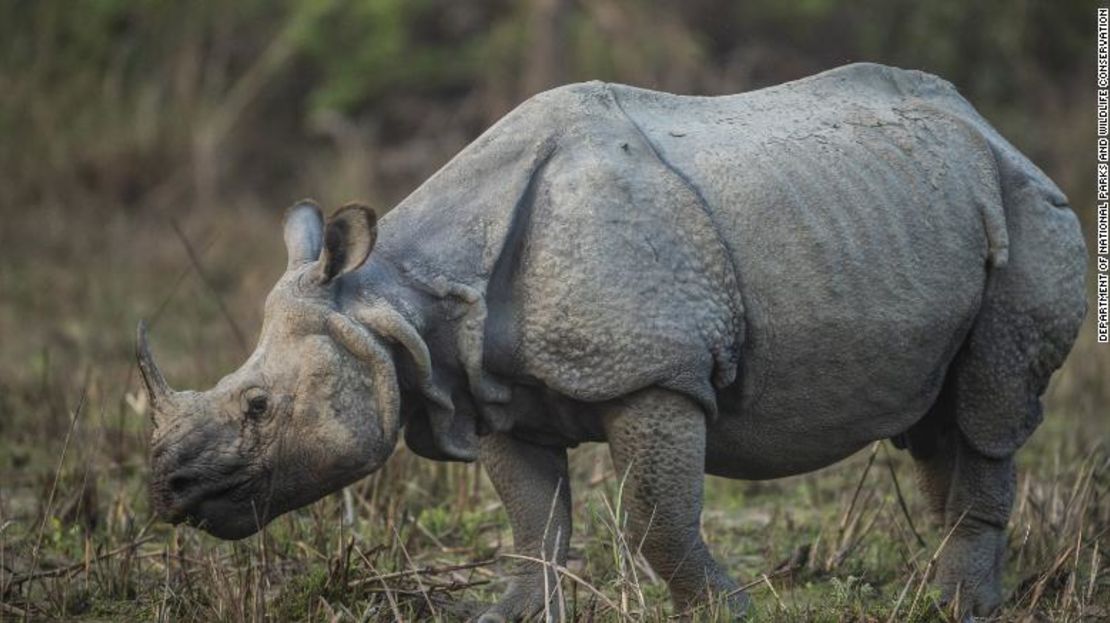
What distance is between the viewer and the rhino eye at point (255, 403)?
427 centimetres

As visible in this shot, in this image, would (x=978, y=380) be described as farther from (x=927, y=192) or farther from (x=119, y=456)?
(x=119, y=456)

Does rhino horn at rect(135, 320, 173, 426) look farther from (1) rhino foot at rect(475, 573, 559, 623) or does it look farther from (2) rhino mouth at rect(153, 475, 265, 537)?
(1) rhino foot at rect(475, 573, 559, 623)

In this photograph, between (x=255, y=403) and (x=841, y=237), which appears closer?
(x=255, y=403)

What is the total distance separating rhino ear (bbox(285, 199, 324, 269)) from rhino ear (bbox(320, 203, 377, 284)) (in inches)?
9.6

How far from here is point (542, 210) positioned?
178 inches

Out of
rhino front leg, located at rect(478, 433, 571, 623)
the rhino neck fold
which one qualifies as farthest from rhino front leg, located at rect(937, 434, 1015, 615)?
the rhino neck fold

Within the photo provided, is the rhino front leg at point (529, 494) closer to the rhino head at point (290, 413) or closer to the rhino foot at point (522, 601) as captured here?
the rhino foot at point (522, 601)

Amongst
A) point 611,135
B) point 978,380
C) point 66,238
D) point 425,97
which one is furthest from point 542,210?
Result: point 425,97

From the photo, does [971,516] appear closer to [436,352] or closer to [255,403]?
[436,352]

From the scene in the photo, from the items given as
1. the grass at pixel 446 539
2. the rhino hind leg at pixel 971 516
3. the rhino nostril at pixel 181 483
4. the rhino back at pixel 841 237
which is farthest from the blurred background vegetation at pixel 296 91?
the rhino nostril at pixel 181 483

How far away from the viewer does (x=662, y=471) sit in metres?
4.50

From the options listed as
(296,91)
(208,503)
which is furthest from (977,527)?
(296,91)

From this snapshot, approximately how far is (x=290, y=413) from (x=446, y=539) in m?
1.79

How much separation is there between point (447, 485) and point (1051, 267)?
7.81 ft
